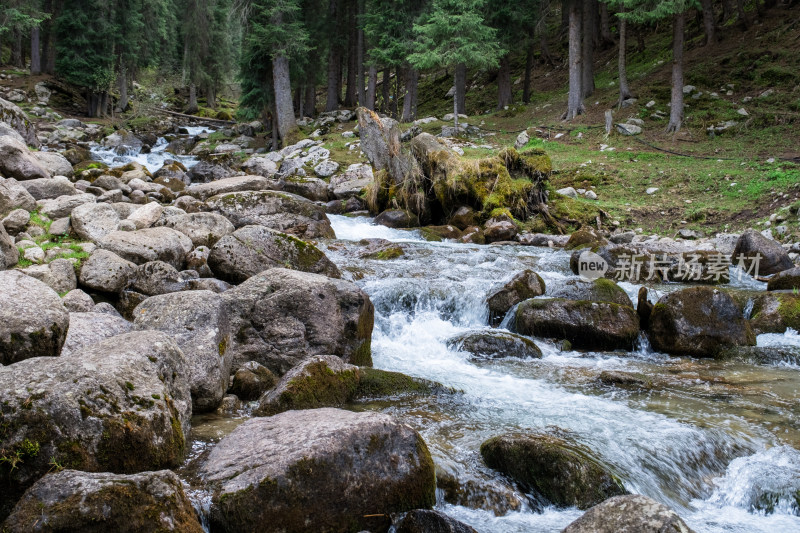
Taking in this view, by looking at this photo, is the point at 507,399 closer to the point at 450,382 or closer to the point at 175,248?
the point at 450,382

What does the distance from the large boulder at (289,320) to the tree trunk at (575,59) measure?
847 inches

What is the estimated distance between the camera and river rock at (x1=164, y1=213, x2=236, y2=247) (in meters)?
10.8

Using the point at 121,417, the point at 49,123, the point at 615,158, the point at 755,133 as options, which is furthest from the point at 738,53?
the point at 49,123

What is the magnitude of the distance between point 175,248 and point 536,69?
3139 cm

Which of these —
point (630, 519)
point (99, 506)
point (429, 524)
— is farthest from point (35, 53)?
point (630, 519)

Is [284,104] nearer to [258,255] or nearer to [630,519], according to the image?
[258,255]

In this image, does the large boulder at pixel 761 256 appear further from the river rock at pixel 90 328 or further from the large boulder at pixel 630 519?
the river rock at pixel 90 328

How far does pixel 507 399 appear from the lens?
6398 millimetres

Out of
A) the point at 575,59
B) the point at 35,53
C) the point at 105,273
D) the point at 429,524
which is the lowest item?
the point at 429,524

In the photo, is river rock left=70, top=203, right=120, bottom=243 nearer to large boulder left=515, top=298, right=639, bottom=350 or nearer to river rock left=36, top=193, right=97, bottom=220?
river rock left=36, top=193, right=97, bottom=220

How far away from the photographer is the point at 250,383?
5848mm

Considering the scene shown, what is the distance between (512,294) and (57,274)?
23.2 ft

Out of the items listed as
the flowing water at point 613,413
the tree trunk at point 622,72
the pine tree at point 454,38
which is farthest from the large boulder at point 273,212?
the tree trunk at point 622,72

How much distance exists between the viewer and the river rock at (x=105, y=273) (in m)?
7.79
